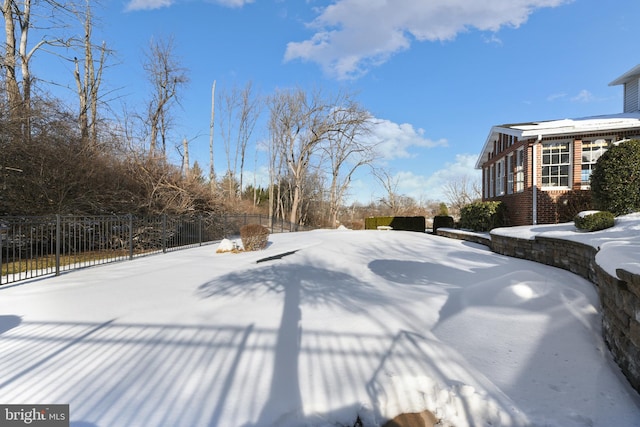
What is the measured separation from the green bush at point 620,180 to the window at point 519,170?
4.46 meters

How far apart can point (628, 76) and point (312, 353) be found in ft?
62.9

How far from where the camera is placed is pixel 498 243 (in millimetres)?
9422

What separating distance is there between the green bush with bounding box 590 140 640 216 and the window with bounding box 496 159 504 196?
23.0 feet

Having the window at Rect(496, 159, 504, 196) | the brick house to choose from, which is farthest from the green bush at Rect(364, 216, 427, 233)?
A: the brick house

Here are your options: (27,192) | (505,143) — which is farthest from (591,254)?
(27,192)

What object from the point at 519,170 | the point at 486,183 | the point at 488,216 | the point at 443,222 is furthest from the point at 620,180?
the point at 443,222

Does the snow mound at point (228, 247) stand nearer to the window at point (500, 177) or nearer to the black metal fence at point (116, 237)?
the black metal fence at point (116, 237)

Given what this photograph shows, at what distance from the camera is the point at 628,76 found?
45.0 feet

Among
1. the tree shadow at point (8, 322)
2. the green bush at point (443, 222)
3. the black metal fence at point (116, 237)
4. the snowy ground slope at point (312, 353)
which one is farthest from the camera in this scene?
the green bush at point (443, 222)

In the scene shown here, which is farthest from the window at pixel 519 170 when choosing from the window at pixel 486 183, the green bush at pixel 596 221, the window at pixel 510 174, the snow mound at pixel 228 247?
the snow mound at pixel 228 247

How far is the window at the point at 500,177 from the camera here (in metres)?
14.8

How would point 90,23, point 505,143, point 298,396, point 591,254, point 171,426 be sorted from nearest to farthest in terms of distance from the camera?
point 171,426, point 298,396, point 591,254, point 505,143, point 90,23

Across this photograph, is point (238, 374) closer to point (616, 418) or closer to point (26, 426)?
point (26, 426)

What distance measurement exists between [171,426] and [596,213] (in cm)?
832
